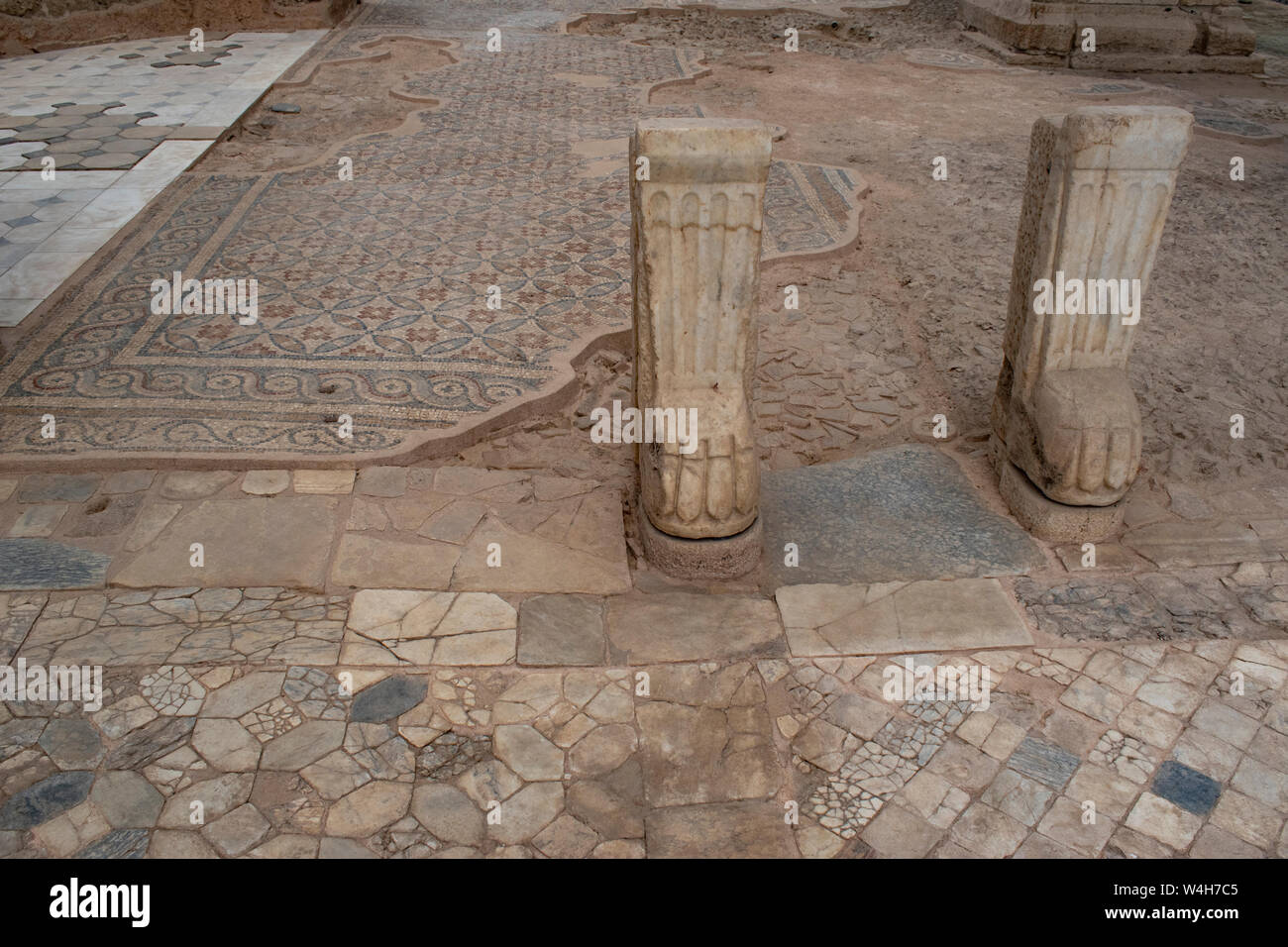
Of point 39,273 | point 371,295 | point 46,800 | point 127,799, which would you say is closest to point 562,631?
point 127,799

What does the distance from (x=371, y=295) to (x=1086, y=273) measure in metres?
2.92

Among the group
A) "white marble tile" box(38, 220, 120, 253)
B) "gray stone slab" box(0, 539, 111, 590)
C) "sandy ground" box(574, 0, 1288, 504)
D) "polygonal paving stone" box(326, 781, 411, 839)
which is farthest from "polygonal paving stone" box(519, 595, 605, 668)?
"white marble tile" box(38, 220, 120, 253)

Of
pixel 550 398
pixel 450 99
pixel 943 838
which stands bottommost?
pixel 943 838

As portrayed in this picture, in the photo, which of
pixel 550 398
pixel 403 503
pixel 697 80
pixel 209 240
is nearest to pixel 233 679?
pixel 403 503

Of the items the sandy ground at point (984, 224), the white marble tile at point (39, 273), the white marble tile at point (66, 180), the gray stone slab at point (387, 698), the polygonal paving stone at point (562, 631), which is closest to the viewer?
the gray stone slab at point (387, 698)

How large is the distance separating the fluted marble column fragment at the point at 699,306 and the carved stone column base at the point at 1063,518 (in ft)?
2.93

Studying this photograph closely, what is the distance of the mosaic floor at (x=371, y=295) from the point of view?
352 centimetres

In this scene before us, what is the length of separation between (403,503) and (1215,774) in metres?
2.30

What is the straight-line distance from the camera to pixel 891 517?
3.21 meters

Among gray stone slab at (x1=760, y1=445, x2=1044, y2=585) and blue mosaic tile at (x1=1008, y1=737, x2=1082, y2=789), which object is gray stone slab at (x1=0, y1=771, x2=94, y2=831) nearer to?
gray stone slab at (x1=760, y1=445, x2=1044, y2=585)

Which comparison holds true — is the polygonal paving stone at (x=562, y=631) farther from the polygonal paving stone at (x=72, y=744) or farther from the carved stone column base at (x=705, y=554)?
the polygonal paving stone at (x=72, y=744)

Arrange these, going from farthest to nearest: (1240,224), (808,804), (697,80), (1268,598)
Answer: (697,80), (1240,224), (1268,598), (808,804)

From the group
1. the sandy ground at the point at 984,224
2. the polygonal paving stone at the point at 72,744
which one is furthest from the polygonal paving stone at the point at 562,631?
the sandy ground at the point at 984,224

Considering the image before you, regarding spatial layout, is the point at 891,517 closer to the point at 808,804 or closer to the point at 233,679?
the point at 808,804
